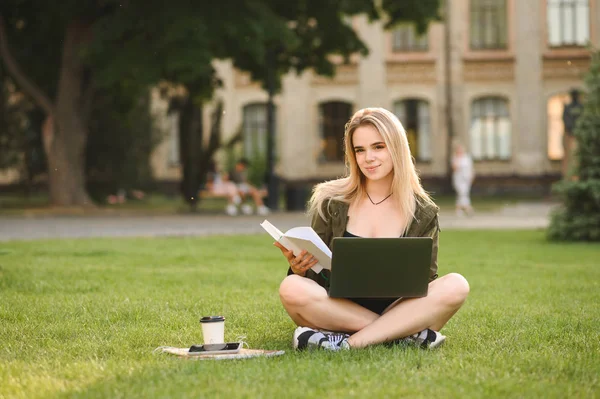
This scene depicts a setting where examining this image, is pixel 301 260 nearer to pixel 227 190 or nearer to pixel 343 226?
pixel 343 226

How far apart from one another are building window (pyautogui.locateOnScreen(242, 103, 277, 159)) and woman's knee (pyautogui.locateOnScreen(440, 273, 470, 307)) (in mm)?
35657

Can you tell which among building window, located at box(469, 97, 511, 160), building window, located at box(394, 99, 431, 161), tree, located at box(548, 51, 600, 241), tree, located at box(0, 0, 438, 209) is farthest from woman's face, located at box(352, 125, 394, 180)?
building window, located at box(469, 97, 511, 160)

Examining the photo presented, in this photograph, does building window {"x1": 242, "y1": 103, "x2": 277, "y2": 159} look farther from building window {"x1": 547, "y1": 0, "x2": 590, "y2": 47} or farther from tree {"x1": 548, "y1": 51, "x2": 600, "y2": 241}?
tree {"x1": 548, "y1": 51, "x2": 600, "y2": 241}

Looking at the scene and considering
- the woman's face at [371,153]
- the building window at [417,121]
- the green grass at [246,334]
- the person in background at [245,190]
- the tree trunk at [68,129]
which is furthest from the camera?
the building window at [417,121]

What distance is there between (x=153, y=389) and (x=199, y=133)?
2211cm

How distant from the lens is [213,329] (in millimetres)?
5688

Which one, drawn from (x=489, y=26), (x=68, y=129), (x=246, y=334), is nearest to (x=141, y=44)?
(x=68, y=129)

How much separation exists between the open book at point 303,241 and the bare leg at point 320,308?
0.26 metres

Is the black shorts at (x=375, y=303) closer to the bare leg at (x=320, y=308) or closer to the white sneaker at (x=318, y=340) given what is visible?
the bare leg at (x=320, y=308)

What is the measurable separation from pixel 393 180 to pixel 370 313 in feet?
2.63

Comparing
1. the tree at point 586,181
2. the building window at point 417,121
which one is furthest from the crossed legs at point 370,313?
the building window at point 417,121

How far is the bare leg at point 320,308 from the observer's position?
596 cm

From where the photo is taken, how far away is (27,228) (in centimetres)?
2014

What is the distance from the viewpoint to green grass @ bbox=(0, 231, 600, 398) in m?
4.85
